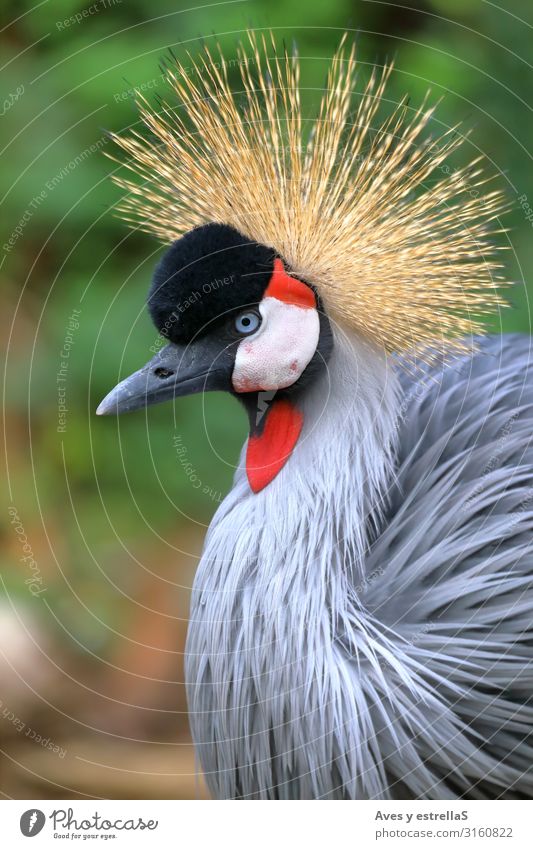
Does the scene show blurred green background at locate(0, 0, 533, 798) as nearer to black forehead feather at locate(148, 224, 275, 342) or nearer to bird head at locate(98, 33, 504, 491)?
bird head at locate(98, 33, 504, 491)

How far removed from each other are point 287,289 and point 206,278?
10cm

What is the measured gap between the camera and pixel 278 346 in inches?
41.3

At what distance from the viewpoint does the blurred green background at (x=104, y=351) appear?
1624 mm

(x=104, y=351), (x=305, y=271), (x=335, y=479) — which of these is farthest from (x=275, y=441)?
(x=104, y=351)

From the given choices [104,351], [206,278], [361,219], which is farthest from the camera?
[104,351]

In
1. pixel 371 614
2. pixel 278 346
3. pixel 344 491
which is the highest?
pixel 278 346

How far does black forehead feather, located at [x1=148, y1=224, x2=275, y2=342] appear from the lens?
3.24ft

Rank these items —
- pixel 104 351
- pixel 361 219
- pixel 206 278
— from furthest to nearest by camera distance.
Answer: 1. pixel 104 351
2. pixel 361 219
3. pixel 206 278

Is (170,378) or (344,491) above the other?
(170,378)

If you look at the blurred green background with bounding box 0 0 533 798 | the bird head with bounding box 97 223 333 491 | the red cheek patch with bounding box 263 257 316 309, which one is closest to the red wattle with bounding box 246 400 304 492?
the bird head with bounding box 97 223 333 491

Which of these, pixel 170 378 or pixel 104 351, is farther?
pixel 104 351

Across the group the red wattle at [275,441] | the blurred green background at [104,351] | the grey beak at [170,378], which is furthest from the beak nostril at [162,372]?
the blurred green background at [104,351]

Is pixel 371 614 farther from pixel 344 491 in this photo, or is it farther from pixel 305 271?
pixel 305 271

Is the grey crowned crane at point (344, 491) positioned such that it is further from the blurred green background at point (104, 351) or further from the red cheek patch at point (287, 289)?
the blurred green background at point (104, 351)
